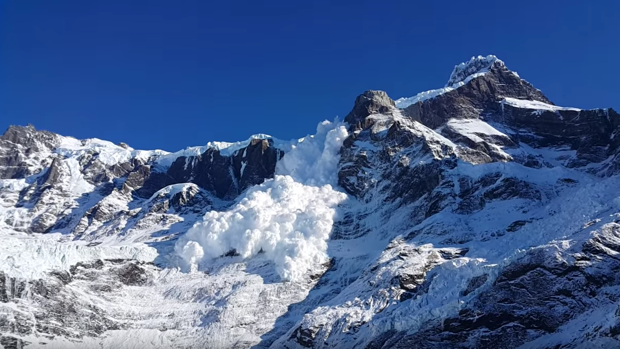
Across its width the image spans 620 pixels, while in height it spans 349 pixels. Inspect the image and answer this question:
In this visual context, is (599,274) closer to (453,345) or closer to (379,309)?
(453,345)

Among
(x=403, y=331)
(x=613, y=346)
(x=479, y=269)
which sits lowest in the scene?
(x=613, y=346)

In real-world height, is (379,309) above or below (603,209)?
below

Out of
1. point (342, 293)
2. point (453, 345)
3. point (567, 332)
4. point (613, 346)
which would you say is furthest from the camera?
point (342, 293)

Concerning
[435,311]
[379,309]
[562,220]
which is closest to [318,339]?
[379,309]

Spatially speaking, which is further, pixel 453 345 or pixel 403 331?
pixel 403 331

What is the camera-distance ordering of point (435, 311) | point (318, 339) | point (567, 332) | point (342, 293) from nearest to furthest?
point (567, 332) < point (435, 311) < point (318, 339) < point (342, 293)

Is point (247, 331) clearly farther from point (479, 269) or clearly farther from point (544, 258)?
point (544, 258)

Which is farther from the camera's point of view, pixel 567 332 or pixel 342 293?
pixel 342 293

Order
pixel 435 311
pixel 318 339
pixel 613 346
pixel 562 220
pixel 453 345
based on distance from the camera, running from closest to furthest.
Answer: pixel 613 346, pixel 453 345, pixel 435 311, pixel 318 339, pixel 562 220

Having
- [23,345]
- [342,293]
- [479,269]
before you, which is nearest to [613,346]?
[479,269]
